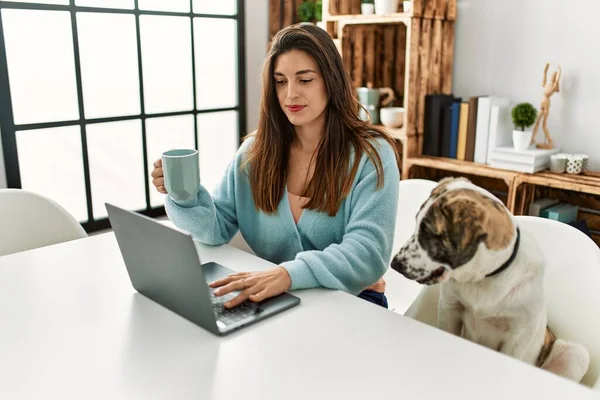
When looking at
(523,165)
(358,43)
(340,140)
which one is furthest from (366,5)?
(340,140)

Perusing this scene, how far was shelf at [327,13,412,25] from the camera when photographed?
254 cm

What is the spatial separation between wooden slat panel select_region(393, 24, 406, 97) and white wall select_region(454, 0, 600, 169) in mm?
282

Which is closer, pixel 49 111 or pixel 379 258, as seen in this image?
pixel 379 258

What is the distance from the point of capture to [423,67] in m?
2.62

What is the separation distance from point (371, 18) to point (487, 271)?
1998mm

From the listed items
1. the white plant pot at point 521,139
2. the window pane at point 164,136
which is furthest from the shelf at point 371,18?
the window pane at point 164,136

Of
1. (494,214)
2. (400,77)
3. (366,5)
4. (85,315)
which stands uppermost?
(366,5)

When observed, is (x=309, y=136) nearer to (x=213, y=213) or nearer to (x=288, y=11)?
(x=213, y=213)

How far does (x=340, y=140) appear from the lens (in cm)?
148

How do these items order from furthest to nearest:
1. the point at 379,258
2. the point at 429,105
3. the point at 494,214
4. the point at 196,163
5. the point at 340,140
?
the point at 429,105
the point at 340,140
the point at 379,258
the point at 196,163
the point at 494,214

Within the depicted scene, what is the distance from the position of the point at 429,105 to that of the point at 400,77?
37 cm

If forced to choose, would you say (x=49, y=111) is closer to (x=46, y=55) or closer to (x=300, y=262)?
(x=46, y=55)

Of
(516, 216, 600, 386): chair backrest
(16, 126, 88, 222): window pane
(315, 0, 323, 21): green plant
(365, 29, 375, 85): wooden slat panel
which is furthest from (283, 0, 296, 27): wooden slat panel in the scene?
(516, 216, 600, 386): chair backrest

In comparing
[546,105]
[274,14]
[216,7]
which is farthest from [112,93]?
[546,105]
